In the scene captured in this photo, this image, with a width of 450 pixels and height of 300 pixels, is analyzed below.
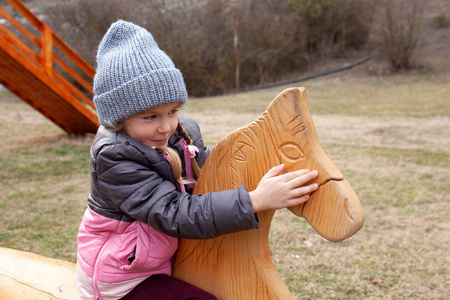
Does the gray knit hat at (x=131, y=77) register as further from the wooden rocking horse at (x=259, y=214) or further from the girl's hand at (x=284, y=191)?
the girl's hand at (x=284, y=191)

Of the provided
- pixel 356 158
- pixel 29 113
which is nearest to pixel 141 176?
pixel 356 158

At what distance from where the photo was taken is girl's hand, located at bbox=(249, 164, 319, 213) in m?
1.37

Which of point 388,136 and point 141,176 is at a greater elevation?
point 141,176

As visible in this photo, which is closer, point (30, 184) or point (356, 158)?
point (30, 184)

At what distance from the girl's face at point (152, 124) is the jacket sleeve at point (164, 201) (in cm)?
8

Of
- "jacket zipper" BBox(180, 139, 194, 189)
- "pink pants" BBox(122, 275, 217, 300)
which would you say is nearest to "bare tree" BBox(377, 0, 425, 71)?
"jacket zipper" BBox(180, 139, 194, 189)

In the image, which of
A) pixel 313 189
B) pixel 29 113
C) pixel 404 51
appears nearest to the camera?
pixel 313 189

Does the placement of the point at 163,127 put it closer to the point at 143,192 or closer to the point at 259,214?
the point at 143,192

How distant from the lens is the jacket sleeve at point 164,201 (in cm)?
138

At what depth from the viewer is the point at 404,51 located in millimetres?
16156

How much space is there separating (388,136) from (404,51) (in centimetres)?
949

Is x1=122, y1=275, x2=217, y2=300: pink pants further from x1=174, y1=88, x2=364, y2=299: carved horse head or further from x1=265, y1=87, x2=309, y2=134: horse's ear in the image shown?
x1=265, y1=87, x2=309, y2=134: horse's ear

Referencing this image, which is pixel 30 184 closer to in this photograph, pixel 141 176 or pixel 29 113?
pixel 141 176

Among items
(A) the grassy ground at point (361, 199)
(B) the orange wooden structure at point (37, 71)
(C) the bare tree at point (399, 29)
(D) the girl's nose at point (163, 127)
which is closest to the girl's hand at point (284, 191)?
(D) the girl's nose at point (163, 127)
